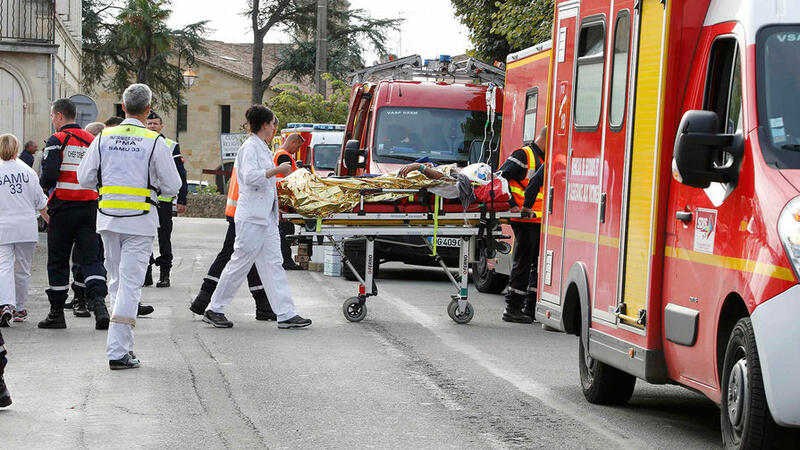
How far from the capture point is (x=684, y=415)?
8.39m

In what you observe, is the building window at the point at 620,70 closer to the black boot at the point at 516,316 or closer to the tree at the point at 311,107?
the black boot at the point at 516,316

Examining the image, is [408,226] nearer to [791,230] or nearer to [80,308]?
[80,308]

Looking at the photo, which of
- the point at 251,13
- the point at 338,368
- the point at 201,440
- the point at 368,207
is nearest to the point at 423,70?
the point at 368,207

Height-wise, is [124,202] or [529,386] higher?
[124,202]

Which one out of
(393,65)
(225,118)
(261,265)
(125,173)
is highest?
(393,65)

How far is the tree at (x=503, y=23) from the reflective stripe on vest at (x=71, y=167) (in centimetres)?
1097

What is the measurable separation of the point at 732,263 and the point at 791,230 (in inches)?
24.4

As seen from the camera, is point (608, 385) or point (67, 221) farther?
point (67, 221)

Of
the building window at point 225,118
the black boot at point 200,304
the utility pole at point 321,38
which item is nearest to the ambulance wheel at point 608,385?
the black boot at point 200,304

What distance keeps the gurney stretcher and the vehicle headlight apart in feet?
23.2

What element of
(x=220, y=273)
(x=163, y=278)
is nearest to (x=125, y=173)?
(x=220, y=273)

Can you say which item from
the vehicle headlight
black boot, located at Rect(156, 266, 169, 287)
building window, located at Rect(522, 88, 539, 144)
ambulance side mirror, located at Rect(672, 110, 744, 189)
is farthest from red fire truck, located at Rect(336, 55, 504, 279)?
the vehicle headlight

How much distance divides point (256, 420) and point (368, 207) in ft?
17.1

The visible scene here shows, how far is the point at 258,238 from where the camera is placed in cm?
1234
